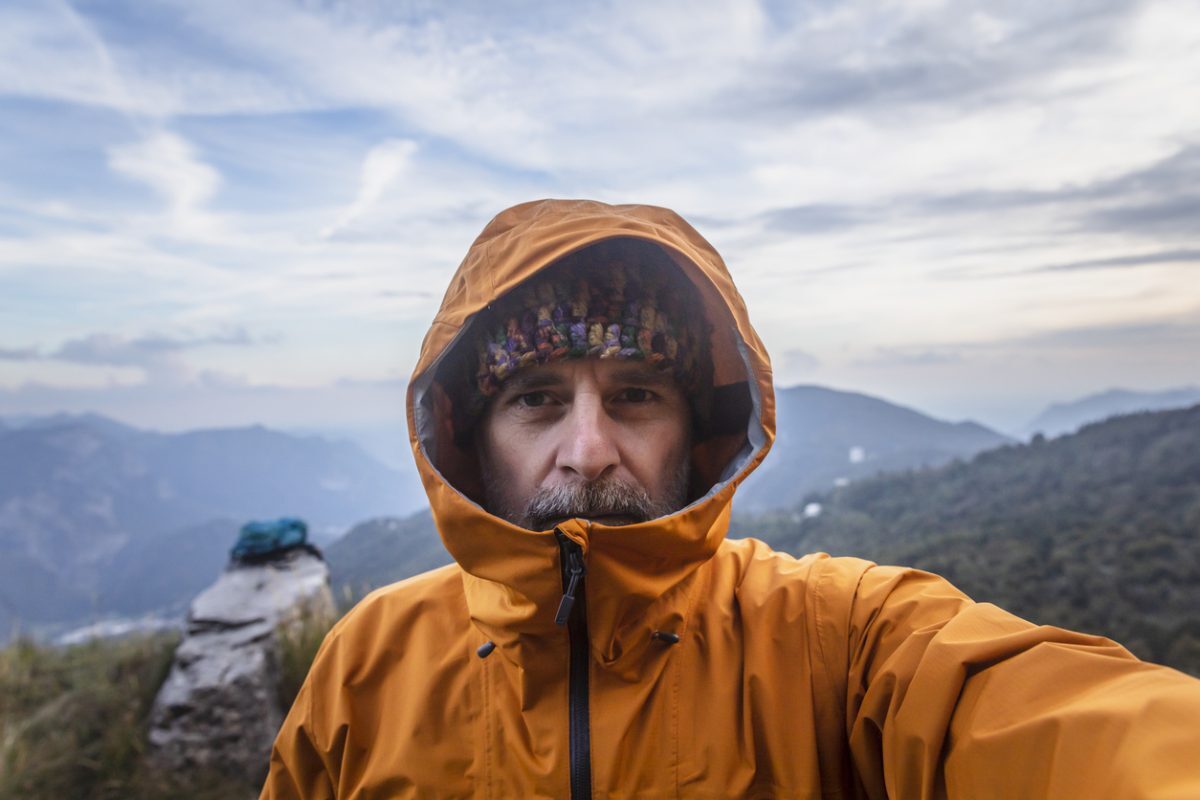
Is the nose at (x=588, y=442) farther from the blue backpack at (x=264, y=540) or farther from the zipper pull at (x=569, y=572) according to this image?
the blue backpack at (x=264, y=540)

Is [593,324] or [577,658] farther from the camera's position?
[593,324]

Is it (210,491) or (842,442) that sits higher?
(842,442)

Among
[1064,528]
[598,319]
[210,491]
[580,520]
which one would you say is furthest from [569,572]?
[210,491]

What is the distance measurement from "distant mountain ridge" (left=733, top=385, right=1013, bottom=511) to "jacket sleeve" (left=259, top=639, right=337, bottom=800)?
153 feet

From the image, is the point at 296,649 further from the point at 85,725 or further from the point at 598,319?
the point at 598,319

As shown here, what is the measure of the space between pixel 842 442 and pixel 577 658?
76929 mm

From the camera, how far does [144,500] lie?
142m

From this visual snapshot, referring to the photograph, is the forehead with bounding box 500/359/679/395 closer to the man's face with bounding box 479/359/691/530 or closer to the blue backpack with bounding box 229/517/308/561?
the man's face with bounding box 479/359/691/530

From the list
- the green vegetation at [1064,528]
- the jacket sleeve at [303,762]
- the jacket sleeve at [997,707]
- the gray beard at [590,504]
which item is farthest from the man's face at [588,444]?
the green vegetation at [1064,528]

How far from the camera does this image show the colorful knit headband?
184 centimetres

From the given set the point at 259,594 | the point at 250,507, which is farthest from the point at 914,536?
the point at 250,507

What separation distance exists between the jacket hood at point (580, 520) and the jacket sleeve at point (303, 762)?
58 cm

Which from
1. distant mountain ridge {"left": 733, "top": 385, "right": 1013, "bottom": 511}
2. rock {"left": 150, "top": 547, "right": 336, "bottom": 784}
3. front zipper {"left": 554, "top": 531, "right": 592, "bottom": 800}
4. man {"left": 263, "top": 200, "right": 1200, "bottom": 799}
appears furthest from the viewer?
distant mountain ridge {"left": 733, "top": 385, "right": 1013, "bottom": 511}

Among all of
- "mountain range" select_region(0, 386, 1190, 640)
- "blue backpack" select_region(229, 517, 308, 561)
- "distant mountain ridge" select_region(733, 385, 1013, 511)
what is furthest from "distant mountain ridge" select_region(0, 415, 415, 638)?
"blue backpack" select_region(229, 517, 308, 561)
